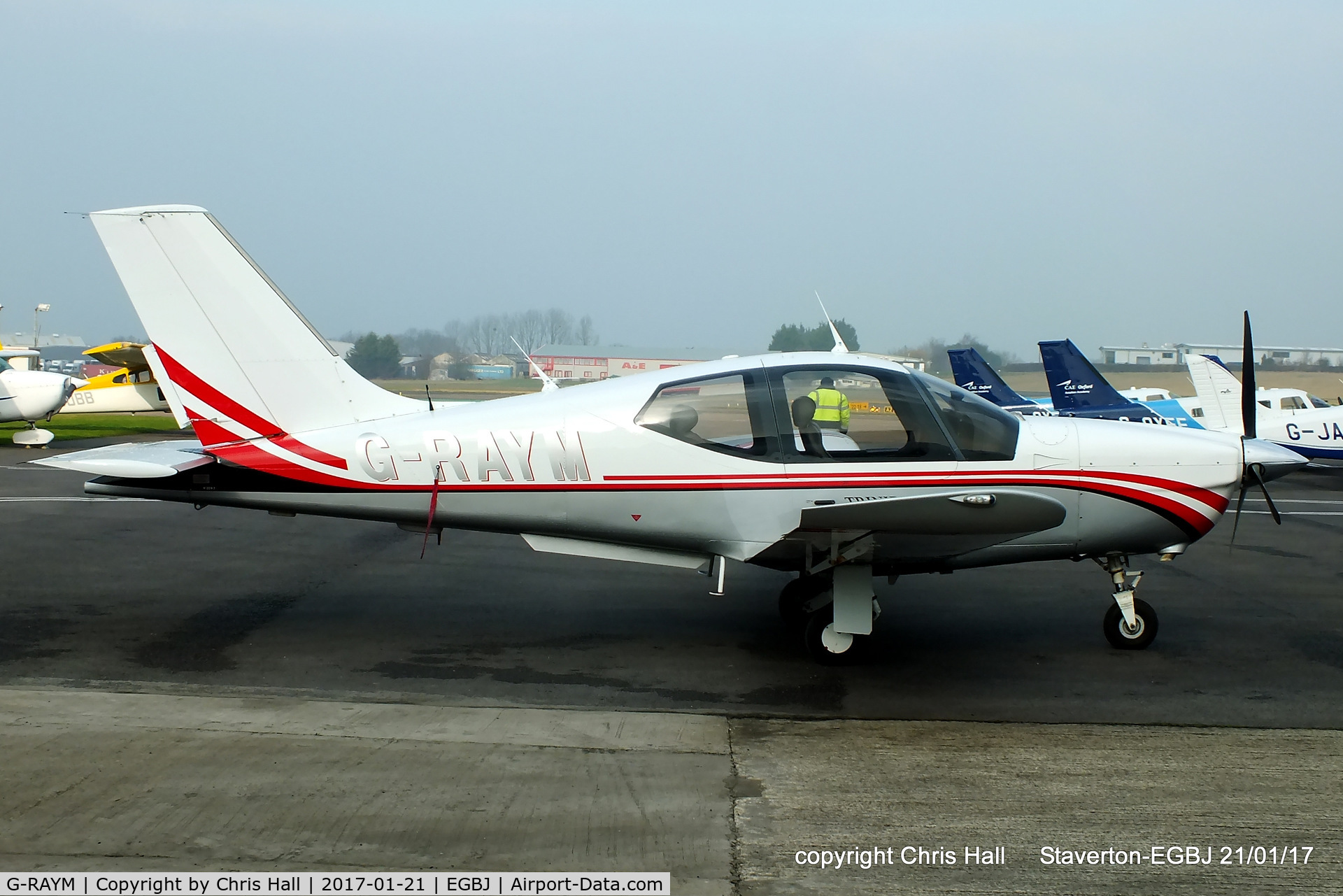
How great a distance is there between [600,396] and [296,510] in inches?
91.5

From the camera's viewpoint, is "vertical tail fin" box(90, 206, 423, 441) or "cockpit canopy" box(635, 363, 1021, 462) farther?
"vertical tail fin" box(90, 206, 423, 441)

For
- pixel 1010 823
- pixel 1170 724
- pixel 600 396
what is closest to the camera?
pixel 1010 823

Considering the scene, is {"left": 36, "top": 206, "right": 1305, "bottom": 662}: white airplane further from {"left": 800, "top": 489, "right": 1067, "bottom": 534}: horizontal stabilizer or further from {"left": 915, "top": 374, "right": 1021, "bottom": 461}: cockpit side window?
{"left": 800, "top": 489, "right": 1067, "bottom": 534}: horizontal stabilizer

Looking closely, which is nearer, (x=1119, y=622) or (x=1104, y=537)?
Answer: (x=1104, y=537)

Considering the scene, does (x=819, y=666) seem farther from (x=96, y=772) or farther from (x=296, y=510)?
(x=96, y=772)

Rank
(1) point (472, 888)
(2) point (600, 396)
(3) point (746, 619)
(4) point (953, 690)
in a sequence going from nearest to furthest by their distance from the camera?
(1) point (472, 888)
(4) point (953, 690)
(2) point (600, 396)
(3) point (746, 619)

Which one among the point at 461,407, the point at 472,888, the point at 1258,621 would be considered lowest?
the point at 1258,621

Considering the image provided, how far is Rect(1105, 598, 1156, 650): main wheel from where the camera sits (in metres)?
7.49

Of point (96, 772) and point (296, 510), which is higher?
point (296, 510)

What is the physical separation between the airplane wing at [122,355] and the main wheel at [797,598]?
2351 centimetres

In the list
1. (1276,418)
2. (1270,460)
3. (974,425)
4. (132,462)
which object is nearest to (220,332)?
(132,462)

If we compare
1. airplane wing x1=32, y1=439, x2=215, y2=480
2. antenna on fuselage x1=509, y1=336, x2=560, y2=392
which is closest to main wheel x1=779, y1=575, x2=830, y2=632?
antenna on fuselage x1=509, y1=336, x2=560, y2=392

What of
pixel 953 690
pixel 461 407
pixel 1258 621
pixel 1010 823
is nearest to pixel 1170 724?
pixel 953 690

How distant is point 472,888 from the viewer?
3.80 m
